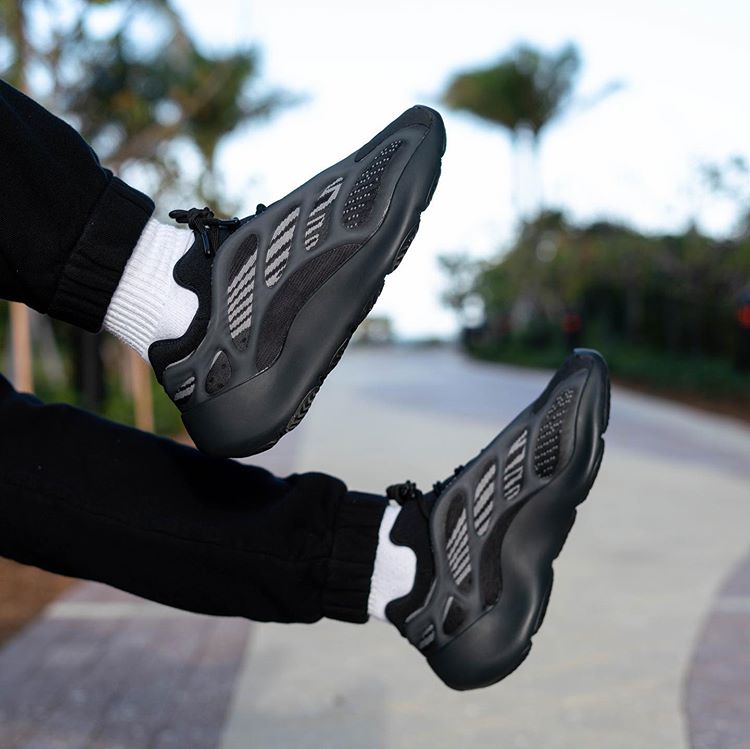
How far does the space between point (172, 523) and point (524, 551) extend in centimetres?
47

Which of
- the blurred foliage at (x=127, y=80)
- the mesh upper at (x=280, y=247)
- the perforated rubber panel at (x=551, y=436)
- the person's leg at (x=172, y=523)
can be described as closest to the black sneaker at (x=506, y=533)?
the perforated rubber panel at (x=551, y=436)

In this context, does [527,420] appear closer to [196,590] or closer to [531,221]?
[196,590]

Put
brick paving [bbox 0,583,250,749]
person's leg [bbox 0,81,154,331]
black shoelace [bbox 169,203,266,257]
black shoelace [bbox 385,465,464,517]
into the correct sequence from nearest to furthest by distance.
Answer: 1. person's leg [bbox 0,81,154,331]
2. black shoelace [bbox 169,203,266,257]
3. black shoelace [bbox 385,465,464,517]
4. brick paving [bbox 0,583,250,749]

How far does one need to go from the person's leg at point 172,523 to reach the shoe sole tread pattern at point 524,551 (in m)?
0.14

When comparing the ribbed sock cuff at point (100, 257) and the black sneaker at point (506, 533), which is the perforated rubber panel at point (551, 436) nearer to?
the black sneaker at point (506, 533)

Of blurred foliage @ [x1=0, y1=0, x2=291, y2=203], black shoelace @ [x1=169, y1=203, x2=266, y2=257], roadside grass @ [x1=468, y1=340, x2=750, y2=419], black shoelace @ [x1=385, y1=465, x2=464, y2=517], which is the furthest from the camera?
roadside grass @ [x1=468, y1=340, x2=750, y2=419]

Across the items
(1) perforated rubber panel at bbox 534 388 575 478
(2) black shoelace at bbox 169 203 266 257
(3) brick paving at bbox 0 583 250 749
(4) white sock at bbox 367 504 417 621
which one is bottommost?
(3) brick paving at bbox 0 583 250 749

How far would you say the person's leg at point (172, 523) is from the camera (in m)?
1.41

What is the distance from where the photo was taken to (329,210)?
1.33 m

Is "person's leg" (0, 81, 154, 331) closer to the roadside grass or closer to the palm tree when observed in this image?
the roadside grass

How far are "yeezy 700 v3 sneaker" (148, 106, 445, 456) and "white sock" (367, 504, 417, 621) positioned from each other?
257 millimetres

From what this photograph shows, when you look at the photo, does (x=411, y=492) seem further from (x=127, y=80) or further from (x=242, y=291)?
(x=127, y=80)

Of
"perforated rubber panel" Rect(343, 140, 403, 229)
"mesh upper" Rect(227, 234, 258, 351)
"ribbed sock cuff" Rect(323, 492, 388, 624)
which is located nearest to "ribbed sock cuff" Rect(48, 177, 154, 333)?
"mesh upper" Rect(227, 234, 258, 351)

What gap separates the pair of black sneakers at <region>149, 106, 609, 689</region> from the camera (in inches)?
51.3
